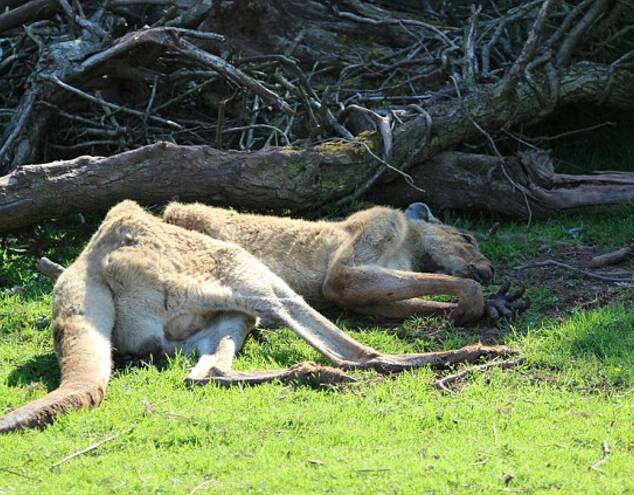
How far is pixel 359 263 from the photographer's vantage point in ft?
23.5

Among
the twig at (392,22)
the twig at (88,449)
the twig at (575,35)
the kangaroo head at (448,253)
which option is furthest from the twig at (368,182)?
the twig at (88,449)

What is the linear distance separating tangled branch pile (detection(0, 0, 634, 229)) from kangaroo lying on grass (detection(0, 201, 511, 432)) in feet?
5.47

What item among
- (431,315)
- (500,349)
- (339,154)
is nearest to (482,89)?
(339,154)

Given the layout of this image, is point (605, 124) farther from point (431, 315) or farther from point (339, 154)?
point (431, 315)

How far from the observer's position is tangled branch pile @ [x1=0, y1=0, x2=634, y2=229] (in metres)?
8.28

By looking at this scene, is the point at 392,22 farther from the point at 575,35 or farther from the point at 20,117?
the point at 20,117

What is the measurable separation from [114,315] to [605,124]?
5.38 m

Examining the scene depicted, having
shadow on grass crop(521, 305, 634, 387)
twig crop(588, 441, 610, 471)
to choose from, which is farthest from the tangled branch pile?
twig crop(588, 441, 610, 471)

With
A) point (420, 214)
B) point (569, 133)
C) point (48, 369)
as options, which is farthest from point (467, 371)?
point (569, 133)

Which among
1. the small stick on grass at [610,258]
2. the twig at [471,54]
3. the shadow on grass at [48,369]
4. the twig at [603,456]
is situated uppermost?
the twig at [471,54]

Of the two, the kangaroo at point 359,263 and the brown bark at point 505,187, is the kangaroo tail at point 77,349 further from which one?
the brown bark at point 505,187

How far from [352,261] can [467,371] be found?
144 centimetres

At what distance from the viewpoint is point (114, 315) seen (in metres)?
6.16

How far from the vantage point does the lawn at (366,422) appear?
4.61 meters
